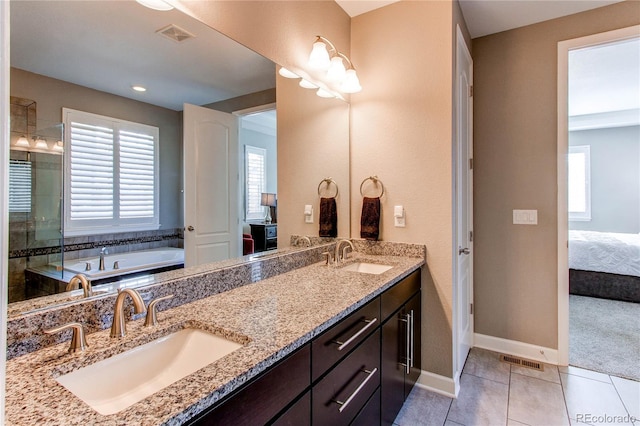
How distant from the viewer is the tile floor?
72.4 inches

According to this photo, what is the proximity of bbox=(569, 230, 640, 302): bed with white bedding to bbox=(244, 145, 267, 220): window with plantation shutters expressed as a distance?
3967 millimetres

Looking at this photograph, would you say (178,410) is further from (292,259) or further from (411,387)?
(411,387)

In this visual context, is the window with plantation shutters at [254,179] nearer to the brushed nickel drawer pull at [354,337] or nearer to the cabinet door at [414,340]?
the brushed nickel drawer pull at [354,337]

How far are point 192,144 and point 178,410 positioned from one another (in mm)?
1040

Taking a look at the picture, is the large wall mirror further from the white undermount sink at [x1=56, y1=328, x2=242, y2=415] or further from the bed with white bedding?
the bed with white bedding

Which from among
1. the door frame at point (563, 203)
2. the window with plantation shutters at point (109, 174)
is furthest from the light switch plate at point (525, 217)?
the window with plantation shutters at point (109, 174)

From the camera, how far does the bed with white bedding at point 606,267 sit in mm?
3621

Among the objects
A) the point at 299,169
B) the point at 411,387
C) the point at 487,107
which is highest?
the point at 487,107

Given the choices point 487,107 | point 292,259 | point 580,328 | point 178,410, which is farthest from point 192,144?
point 580,328

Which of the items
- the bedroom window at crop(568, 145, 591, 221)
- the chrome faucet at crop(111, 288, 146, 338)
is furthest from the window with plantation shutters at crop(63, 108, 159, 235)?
Answer: the bedroom window at crop(568, 145, 591, 221)

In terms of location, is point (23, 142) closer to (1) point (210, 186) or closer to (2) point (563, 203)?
(1) point (210, 186)

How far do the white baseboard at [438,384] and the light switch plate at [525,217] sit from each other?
135 centimetres

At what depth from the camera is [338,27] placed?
2.33m

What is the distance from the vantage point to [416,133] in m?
2.18
